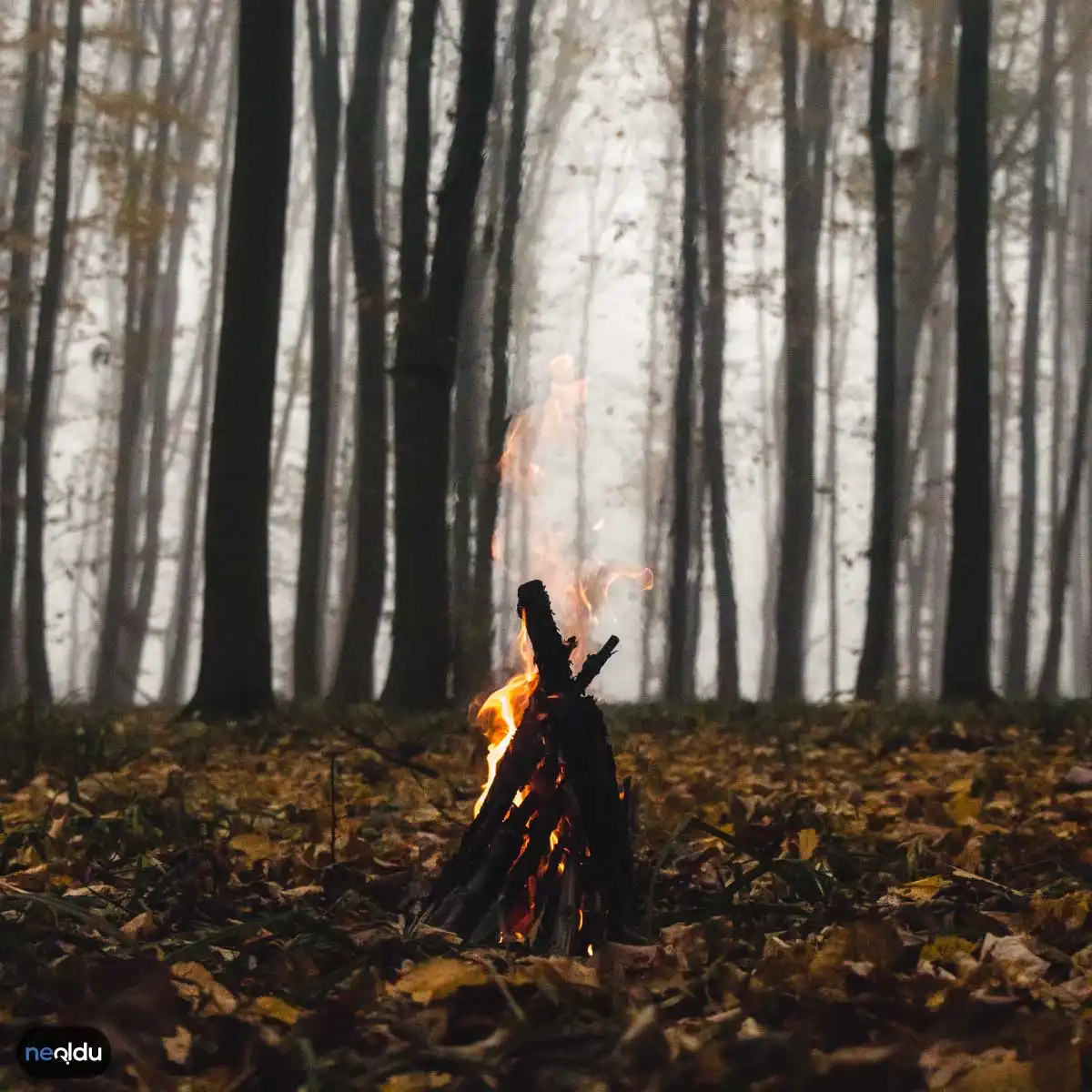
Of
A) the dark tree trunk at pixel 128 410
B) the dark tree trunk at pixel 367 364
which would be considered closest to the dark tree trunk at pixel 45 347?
the dark tree trunk at pixel 128 410

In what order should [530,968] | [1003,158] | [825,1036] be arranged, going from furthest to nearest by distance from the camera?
[1003,158] → [530,968] → [825,1036]

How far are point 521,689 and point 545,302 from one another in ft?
86.5

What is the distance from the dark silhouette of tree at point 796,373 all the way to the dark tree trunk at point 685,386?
52.1 inches

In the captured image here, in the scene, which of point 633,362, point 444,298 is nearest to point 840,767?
point 444,298

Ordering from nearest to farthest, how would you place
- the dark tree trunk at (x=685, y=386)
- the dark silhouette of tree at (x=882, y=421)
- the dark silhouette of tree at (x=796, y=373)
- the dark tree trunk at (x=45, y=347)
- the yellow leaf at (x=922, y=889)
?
the yellow leaf at (x=922, y=889)
the dark silhouette of tree at (x=882, y=421)
the dark tree trunk at (x=45, y=347)
the dark tree trunk at (x=685, y=386)
the dark silhouette of tree at (x=796, y=373)

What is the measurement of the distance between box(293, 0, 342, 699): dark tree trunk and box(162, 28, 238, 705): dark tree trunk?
11.0 m

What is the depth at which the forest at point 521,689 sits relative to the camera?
93.0 inches

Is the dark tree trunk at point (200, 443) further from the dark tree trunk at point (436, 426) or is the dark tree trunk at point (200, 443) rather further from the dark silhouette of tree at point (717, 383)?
the dark tree trunk at point (436, 426)

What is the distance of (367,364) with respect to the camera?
14.6 m

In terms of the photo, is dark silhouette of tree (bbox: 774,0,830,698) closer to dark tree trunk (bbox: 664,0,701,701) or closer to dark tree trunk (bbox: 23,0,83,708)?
dark tree trunk (bbox: 664,0,701,701)

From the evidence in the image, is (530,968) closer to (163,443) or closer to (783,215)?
(783,215)

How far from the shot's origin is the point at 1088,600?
1526 inches

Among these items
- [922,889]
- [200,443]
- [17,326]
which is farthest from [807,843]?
[200,443]

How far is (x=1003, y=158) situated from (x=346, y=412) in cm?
1968
